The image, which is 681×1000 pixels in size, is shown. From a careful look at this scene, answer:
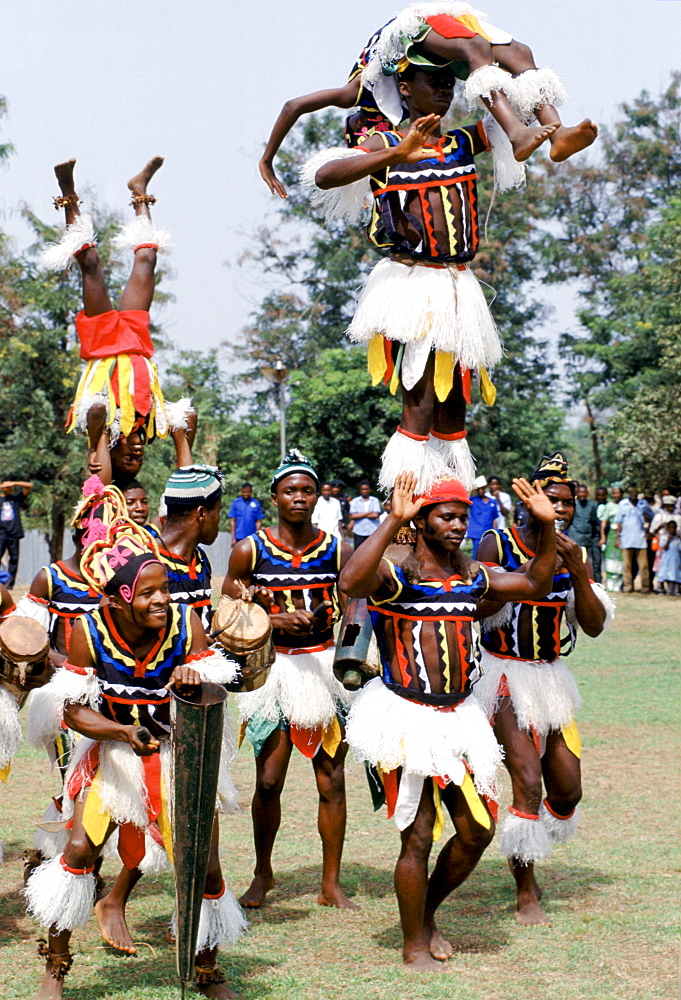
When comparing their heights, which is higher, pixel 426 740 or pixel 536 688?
pixel 536 688

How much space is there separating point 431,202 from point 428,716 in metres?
2.22

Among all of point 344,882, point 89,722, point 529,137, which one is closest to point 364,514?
point 344,882

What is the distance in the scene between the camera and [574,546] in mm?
5570

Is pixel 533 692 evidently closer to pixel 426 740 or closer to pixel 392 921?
pixel 426 740

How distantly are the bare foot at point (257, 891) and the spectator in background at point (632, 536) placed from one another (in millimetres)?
15833

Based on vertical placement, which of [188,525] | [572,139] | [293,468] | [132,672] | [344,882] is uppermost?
[572,139]

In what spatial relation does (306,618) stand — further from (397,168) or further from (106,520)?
(397,168)

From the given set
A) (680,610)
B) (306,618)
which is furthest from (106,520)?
(680,610)

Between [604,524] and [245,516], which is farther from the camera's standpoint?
[604,524]

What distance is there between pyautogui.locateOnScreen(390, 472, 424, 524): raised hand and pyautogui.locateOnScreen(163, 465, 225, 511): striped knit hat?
110cm

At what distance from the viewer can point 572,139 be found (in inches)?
171

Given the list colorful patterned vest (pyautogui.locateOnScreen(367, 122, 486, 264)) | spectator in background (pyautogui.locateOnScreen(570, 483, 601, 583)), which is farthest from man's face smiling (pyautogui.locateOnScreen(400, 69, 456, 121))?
spectator in background (pyautogui.locateOnScreen(570, 483, 601, 583))

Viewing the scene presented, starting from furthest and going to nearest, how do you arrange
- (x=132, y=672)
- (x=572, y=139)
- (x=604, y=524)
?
(x=604, y=524) < (x=132, y=672) < (x=572, y=139)

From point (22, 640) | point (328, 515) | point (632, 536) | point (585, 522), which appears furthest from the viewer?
point (632, 536)
